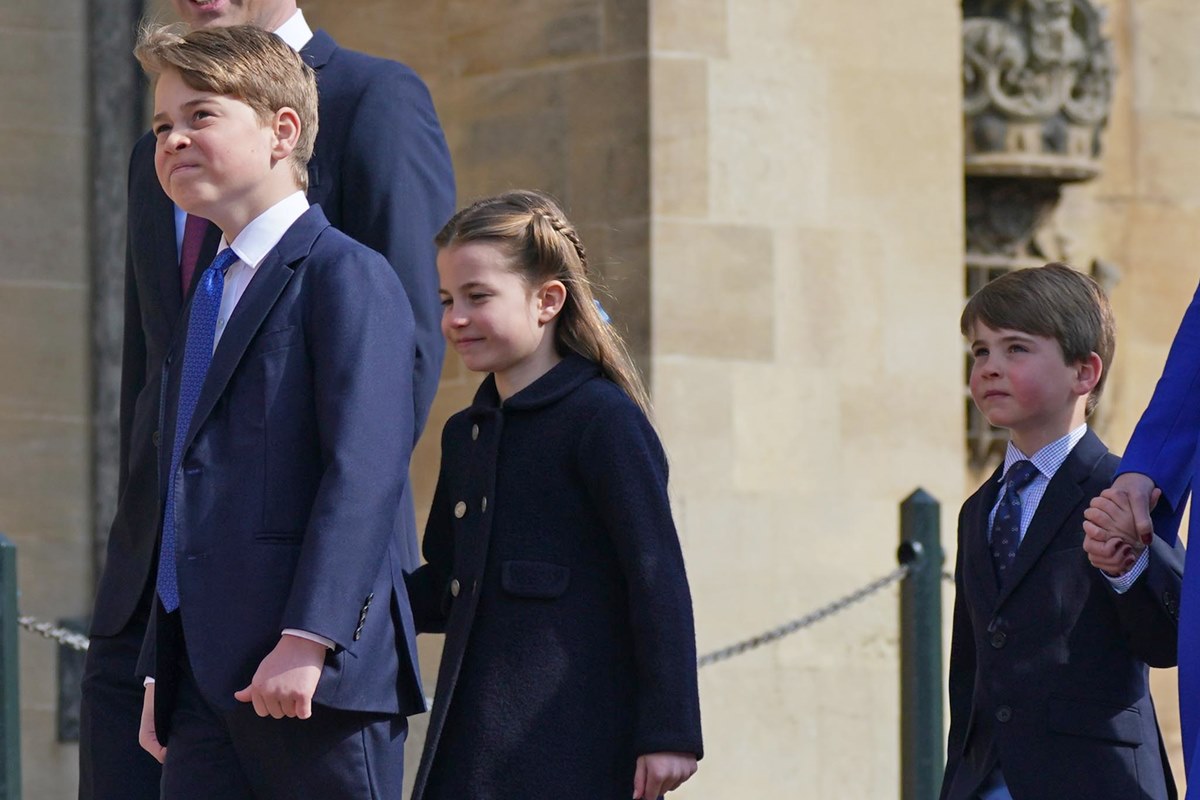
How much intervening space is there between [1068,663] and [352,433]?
4.06 ft

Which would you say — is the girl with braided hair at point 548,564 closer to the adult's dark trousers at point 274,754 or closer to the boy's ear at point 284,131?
the adult's dark trousers at point 274,754

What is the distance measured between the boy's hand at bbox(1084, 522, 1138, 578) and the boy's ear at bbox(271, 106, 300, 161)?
4.37 ft

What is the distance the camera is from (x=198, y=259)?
423 centimetres

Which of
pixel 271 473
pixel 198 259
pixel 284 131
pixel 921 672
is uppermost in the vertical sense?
pixel 284 131

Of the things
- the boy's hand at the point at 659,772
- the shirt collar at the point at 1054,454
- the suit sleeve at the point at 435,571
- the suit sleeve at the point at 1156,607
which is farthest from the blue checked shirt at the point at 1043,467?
the suit sleeve at the point at 435,571

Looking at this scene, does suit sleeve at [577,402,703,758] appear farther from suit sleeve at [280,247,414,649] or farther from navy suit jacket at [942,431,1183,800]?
navy suit jacket at [942,431,1183,800]

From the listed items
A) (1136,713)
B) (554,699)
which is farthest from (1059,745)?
(554,699)

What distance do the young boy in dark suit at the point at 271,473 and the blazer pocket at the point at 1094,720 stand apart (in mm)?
1023

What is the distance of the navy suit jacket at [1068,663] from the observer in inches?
156

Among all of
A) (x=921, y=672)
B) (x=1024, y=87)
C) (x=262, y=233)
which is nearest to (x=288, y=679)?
(x=262, y=233)

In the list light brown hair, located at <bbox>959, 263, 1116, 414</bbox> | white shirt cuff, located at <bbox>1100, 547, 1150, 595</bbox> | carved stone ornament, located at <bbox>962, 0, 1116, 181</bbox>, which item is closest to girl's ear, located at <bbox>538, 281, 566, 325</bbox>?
light brown hair, located at <bbox>959, 263, 1116, 414</bbox>

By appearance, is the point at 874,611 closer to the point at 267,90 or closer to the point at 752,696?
the point at 752,696

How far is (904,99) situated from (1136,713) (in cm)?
347

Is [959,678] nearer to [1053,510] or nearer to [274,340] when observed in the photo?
[1053,510]
